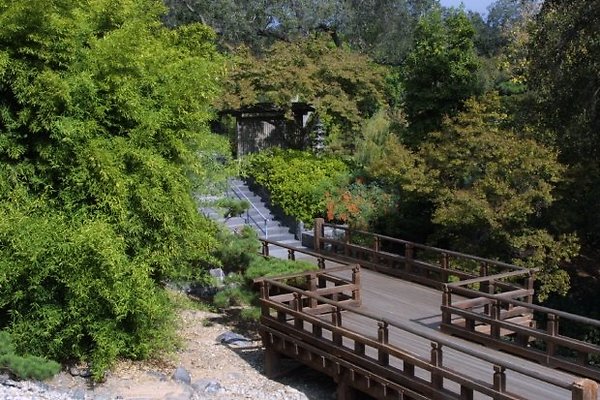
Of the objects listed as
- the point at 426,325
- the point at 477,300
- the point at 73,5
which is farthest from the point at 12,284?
the point at 477,300

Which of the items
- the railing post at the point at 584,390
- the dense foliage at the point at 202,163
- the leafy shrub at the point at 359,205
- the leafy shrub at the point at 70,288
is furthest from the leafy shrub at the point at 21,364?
the leafy shrub at the point at 359,205

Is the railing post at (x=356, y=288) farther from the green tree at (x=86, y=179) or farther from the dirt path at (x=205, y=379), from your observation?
the green tree at (x=86, y=179)

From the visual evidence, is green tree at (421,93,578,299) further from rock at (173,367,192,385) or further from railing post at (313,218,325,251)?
rock at (173,367,192,385)

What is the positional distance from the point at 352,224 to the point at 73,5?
989 centimetres

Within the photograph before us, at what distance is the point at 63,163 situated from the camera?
9.26 m

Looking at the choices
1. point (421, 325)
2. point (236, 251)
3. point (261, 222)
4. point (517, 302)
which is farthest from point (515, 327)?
point (261, 222)

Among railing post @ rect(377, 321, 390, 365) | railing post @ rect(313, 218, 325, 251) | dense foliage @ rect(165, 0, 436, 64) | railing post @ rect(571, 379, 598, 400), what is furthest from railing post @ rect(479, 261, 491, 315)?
dense foliage @ rect(165, 0, 436, 64)

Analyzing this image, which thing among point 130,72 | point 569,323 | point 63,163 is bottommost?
point 569,323

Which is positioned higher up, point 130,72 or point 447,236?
point 130,72

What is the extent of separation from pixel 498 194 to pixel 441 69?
18.8 feet

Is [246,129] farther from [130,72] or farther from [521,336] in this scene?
[521,336]

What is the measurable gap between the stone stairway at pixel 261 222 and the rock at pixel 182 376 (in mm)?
7444

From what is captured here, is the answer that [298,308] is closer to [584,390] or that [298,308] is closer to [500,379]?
[500,379]

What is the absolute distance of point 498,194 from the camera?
1236 cm
